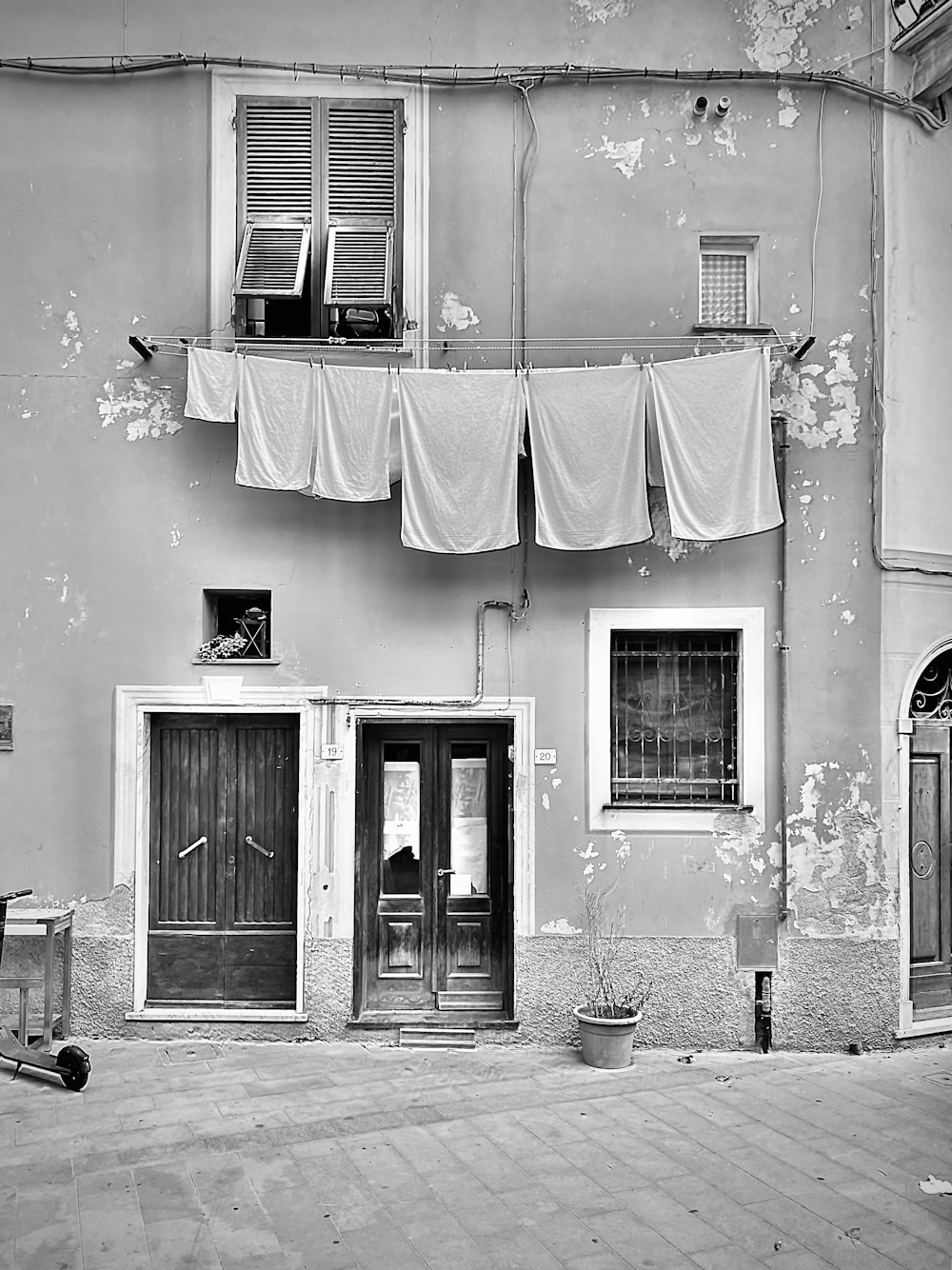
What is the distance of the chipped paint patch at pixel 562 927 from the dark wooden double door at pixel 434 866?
423 millimetres

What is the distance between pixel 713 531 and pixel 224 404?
149 inches

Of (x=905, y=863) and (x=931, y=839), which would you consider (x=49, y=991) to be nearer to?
(x=905, y=863)

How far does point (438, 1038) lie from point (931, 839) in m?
4.33

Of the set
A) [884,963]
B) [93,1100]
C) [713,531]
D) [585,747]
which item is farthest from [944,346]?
[93,1100]

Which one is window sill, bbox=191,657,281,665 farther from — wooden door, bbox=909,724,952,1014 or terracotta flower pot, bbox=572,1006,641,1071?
wooden door, bbox=909,724,952,1014

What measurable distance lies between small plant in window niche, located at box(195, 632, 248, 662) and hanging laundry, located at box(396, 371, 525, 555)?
170 centimetres

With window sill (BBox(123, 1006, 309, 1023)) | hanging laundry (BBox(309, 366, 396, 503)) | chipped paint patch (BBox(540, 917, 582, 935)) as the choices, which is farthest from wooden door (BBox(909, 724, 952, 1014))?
window sill (BBox(123, 1006, 309, 1023))

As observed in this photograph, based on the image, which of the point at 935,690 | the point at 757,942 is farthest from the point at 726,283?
the point at 757,942

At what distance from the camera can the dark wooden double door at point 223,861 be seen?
8.52 m

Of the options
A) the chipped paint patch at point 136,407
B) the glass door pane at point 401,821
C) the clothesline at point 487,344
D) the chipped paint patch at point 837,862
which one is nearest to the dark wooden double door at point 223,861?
the glass door pane at point 401,821

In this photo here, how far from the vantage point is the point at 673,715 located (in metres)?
8.54

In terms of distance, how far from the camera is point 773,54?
27.7ft

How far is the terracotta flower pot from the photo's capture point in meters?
7.69

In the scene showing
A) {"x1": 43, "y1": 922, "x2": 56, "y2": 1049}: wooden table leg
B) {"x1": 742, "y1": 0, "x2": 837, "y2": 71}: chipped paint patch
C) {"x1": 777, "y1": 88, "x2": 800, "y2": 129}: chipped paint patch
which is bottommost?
{"x1": 43, "y1": 922, "x2": 56, "y2": 1049}: wooden table leg
